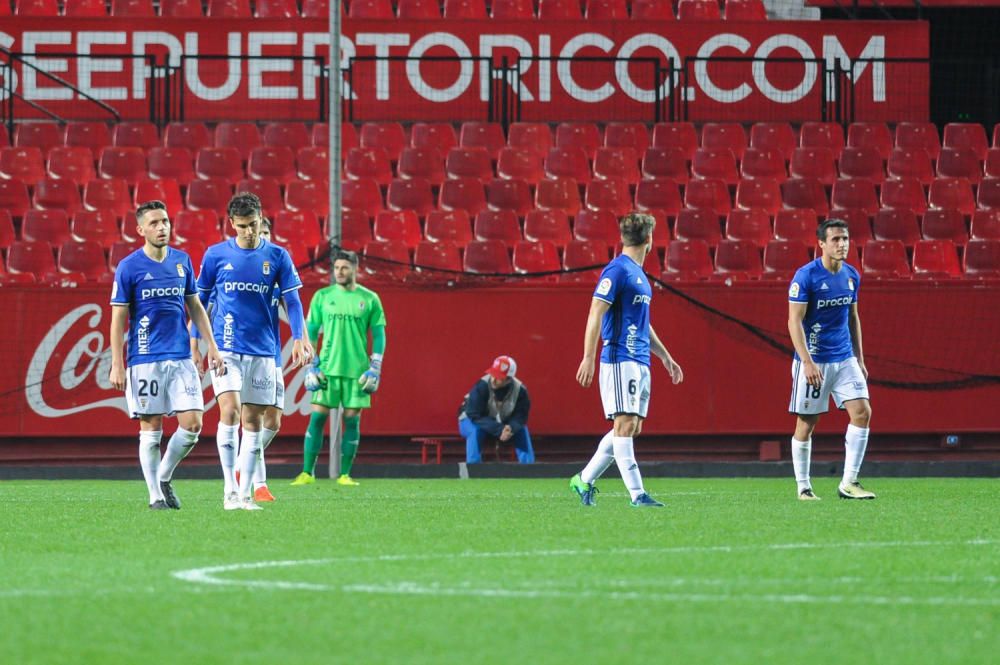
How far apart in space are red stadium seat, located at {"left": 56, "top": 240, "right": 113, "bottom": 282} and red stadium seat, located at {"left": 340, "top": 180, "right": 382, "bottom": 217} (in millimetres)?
2430

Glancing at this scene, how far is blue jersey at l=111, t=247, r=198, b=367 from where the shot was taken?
10258mm

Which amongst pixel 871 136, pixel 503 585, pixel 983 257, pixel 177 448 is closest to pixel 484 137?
pixel 871 136

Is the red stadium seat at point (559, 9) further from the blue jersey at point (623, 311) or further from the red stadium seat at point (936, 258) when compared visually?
the blue jersey at point (623, 311)

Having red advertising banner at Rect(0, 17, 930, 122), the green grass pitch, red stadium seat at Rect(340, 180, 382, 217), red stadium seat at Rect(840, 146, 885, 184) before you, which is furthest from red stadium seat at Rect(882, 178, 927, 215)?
the green grass pitch

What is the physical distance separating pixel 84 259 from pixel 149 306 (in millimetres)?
8337

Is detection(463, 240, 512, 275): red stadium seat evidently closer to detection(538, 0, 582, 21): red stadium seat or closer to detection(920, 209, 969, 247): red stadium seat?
detection(920, 209, 969, 247): red stadium seat

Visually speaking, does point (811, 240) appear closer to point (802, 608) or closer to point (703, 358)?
point (703, 358)

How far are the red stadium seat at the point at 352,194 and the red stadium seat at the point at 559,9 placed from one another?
5.24 m

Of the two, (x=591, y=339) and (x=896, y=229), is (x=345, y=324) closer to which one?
(x=591, y=339)

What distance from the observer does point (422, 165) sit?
20203 millimetres

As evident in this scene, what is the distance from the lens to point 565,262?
18.0 m

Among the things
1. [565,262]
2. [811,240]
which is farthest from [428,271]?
[811,240]

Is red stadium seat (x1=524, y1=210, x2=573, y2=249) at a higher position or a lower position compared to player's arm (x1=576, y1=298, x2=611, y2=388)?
higher

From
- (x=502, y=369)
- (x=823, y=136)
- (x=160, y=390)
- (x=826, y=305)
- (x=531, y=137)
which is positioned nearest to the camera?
(x=160, y=390)
